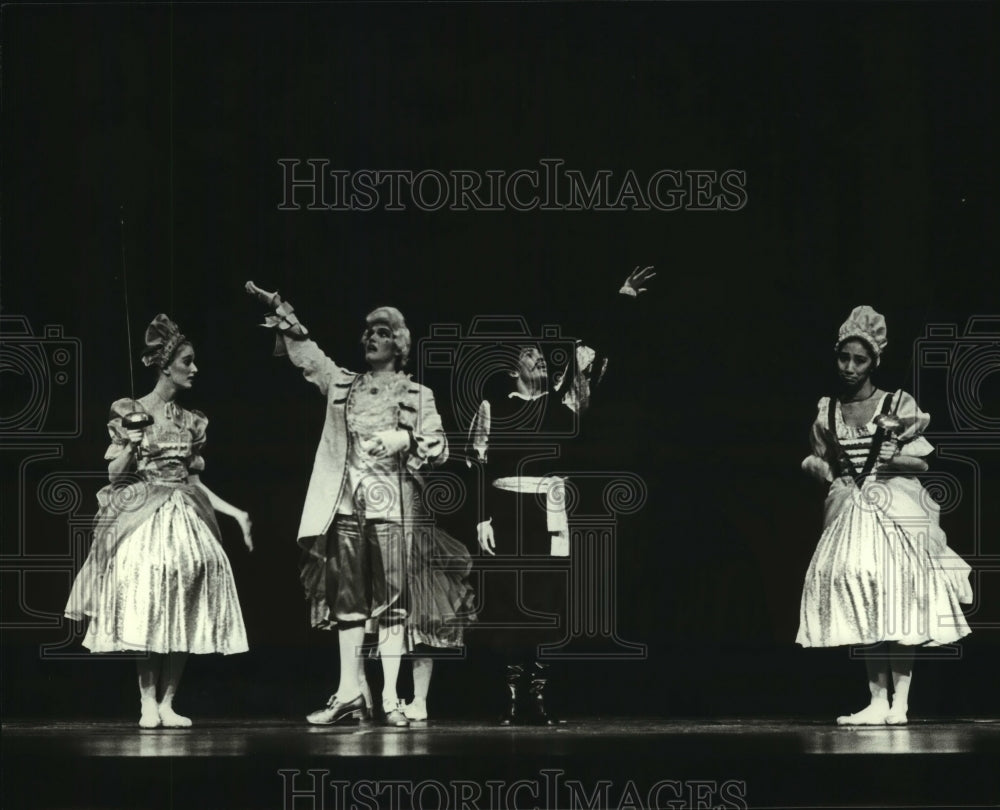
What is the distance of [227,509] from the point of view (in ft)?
28.2

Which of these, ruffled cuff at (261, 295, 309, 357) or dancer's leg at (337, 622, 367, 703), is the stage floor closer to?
dancer's leg at (337, 622, 367, 703)

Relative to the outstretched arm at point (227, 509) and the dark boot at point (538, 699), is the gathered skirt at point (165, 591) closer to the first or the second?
the outstretched arm at point (227, 509)

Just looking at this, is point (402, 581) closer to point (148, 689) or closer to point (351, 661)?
point (351, 661)

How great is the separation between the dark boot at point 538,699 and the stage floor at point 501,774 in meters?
0.50

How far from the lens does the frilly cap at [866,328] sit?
339 inches

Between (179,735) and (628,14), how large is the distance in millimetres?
3679

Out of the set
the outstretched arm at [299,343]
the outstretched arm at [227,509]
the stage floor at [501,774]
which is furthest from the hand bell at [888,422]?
the outstretched arm at [227,509]

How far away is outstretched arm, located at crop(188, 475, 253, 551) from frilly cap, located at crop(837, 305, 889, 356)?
270cm

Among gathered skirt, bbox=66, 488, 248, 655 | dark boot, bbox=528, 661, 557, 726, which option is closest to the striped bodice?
dark boot, bbox=528, 661, 557, 726

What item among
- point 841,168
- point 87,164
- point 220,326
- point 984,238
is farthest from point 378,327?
Answer: point 984,238

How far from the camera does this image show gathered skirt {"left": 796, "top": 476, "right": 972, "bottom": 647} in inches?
331

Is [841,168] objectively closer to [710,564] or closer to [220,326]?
[710,564]

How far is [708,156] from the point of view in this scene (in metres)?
8.78

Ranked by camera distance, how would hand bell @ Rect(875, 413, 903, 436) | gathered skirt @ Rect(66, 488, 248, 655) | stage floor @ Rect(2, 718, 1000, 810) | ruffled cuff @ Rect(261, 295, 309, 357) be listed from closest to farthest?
stage floor @ Rect(2, 718, 1000, 810) → gathered skirt @ Rect(66, 488, 248, 655) → hand bell @ Rect(875, 413, 903, 436) → ruffled cuff @ Rect(261, 295, 309, 357)
